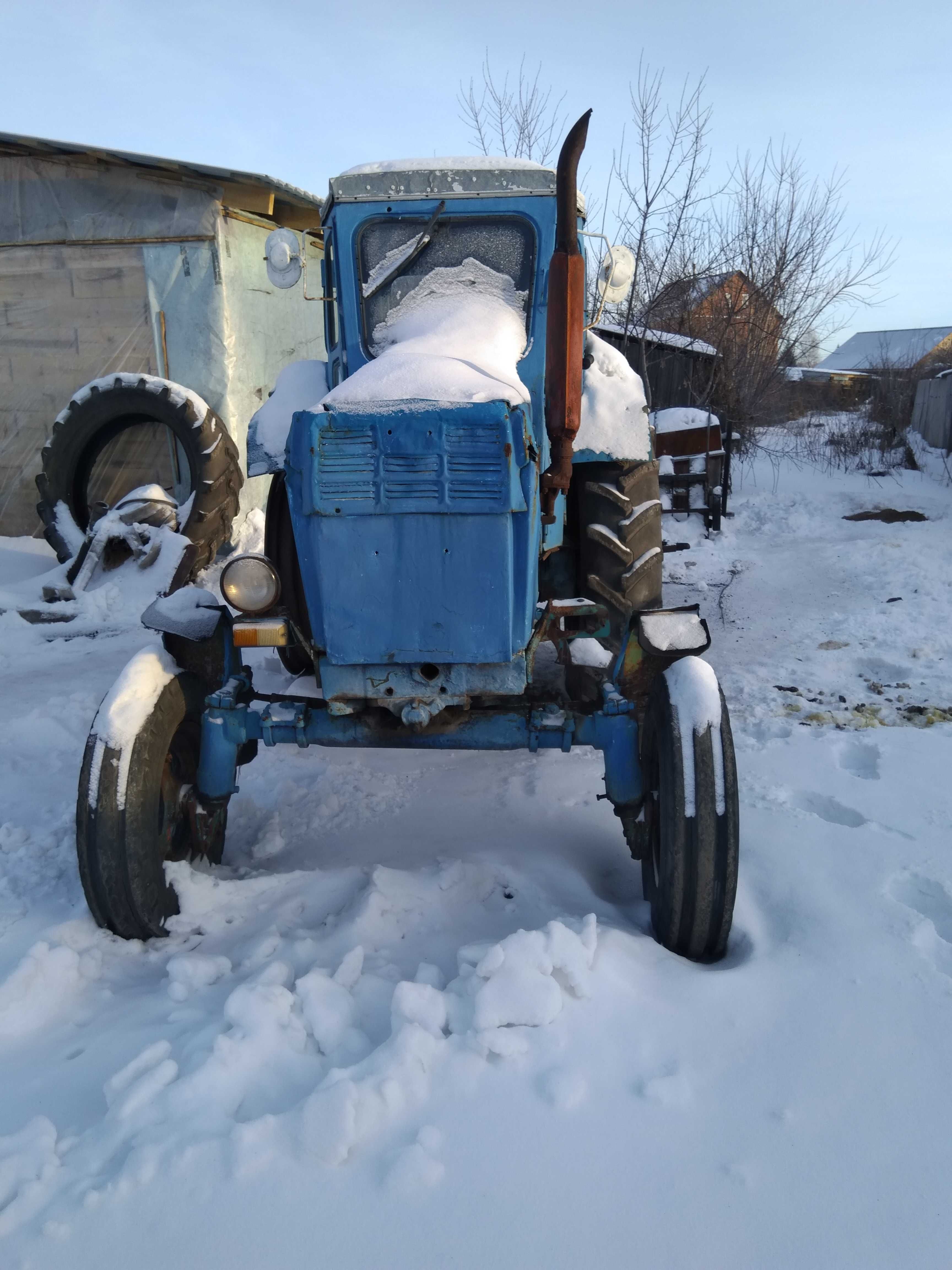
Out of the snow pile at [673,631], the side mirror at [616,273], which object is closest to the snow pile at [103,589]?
the side mirror at [616,273]

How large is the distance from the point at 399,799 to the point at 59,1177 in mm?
2096

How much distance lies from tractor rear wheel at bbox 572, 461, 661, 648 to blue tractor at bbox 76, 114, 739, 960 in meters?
0.02

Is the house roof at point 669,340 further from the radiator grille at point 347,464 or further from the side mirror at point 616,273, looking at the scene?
the radiator grille at point 347,464

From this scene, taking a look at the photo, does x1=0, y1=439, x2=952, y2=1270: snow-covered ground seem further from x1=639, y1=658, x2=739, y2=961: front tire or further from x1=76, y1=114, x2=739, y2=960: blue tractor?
x1=76, y1=114, x2=739, y2=960: blue tractor

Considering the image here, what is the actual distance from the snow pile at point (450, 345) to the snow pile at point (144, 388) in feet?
15.4

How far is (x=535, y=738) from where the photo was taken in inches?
111

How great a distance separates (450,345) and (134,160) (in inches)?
258

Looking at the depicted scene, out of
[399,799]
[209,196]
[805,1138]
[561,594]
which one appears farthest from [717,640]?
[209,196]

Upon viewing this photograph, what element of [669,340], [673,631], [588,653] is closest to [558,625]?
[673,631]

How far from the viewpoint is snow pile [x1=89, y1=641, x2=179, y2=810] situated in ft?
8.32

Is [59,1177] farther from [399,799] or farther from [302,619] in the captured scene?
[399,799]

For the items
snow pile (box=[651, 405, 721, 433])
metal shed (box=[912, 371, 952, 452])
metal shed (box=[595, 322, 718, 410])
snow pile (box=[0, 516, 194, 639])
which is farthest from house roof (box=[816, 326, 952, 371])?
snow pile (box=[0, 516, 194, 639])

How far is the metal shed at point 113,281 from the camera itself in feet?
26.6

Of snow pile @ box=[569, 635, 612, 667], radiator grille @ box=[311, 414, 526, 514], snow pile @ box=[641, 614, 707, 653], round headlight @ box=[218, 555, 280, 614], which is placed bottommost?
snow pile @ box=[569, 635, 612, 667]
